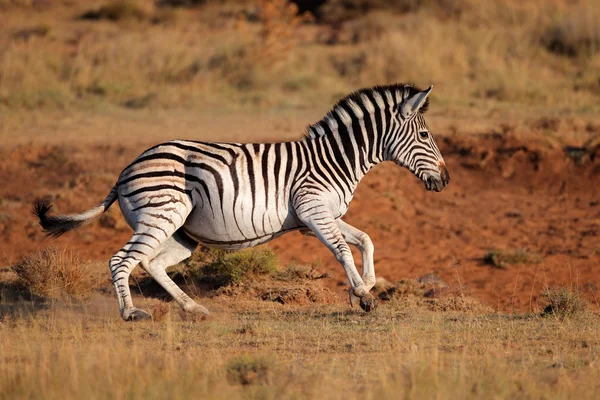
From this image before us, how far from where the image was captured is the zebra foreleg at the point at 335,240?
8227 mm

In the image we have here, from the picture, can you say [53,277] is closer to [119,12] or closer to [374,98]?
[374,98]

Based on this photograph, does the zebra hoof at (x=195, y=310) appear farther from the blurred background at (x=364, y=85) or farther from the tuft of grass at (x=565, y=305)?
the tuft of grass at (x=565, y=305)

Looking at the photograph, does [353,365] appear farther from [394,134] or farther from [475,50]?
[475,50]

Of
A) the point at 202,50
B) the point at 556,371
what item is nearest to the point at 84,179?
the point at 202,50

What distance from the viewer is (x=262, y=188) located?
845cm

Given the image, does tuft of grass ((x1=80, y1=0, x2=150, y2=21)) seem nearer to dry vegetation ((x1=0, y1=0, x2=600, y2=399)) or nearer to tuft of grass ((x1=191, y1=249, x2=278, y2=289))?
dry vegetation ((x1=0, y1=0, x2=600, y2=399))

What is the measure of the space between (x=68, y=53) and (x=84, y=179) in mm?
8872

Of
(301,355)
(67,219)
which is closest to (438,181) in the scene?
(301,355)

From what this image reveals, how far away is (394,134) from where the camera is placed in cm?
878

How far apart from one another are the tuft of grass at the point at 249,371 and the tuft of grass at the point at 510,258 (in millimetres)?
6801

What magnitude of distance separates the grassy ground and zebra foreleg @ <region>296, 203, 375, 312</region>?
11.3 inches

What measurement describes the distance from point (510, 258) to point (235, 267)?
4.25 m

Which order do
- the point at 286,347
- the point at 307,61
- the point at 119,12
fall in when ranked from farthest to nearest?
the point at 119,12
the point at 307,61
the point at 286,347

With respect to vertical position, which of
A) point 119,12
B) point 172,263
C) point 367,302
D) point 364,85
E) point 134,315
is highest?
point 119,12
